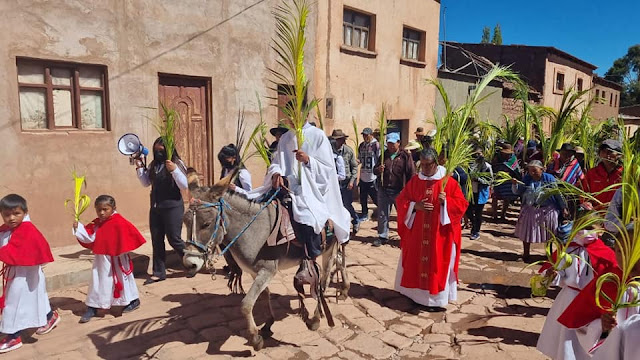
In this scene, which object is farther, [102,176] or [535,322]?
[102,176]

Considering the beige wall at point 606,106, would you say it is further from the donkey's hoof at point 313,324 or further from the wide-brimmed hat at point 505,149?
the donkey's hoof at point 313,324

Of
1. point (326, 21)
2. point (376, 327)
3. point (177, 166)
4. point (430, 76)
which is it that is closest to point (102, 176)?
point (177, 166)

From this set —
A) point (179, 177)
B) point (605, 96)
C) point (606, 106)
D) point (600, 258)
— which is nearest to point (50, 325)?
point (179, 177)

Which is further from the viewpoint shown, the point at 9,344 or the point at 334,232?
the point at 334,232

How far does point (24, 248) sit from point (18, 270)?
0.28 meters

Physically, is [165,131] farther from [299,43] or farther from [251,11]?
[251,11]

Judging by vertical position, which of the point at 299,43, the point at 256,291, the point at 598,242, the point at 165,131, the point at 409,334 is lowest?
the point at 409,334

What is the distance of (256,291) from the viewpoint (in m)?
4.30

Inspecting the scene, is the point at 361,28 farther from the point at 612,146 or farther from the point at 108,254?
the point at 108,254

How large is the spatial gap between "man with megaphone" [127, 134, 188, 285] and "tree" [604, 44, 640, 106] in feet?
180

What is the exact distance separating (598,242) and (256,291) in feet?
9.61

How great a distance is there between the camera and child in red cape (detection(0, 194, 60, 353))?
4.27 metres

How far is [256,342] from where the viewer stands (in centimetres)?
425

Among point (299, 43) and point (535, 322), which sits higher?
point (299, 43)
